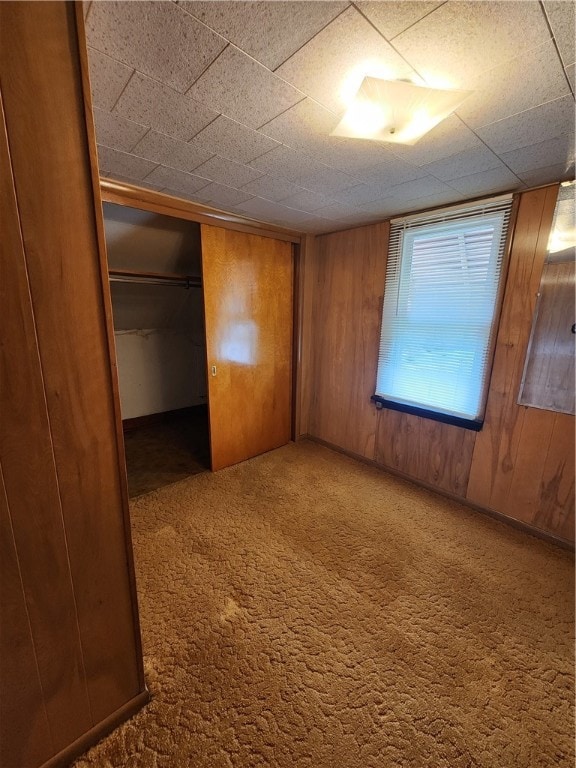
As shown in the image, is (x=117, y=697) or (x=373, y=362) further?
(x=373, y=362)

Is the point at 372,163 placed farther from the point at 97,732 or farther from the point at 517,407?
the point at 97,732

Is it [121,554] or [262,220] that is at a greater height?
[262,220]

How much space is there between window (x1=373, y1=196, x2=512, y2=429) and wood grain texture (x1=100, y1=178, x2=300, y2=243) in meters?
1.23

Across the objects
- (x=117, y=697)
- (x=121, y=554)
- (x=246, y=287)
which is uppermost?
(x=246, y=287)

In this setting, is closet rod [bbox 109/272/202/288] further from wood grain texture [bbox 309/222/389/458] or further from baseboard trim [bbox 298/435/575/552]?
baseboard trim [bbox 298/435/575/552]

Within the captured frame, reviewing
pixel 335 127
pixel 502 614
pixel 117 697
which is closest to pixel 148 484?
pixel 117 697

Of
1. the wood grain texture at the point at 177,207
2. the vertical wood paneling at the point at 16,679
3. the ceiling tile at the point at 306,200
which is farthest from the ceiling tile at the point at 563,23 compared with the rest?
the wood grain texture at the point at 177,207

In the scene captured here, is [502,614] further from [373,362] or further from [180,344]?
[180,344]

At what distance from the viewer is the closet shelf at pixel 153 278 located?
9.22 feet

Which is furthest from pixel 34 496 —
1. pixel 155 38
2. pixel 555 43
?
pixel 555 43

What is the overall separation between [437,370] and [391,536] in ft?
4.42

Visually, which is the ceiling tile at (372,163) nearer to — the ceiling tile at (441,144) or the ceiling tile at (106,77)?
the ceiling tile at (441,144)

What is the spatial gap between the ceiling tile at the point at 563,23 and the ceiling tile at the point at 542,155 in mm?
583

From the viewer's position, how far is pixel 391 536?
2141 mm
